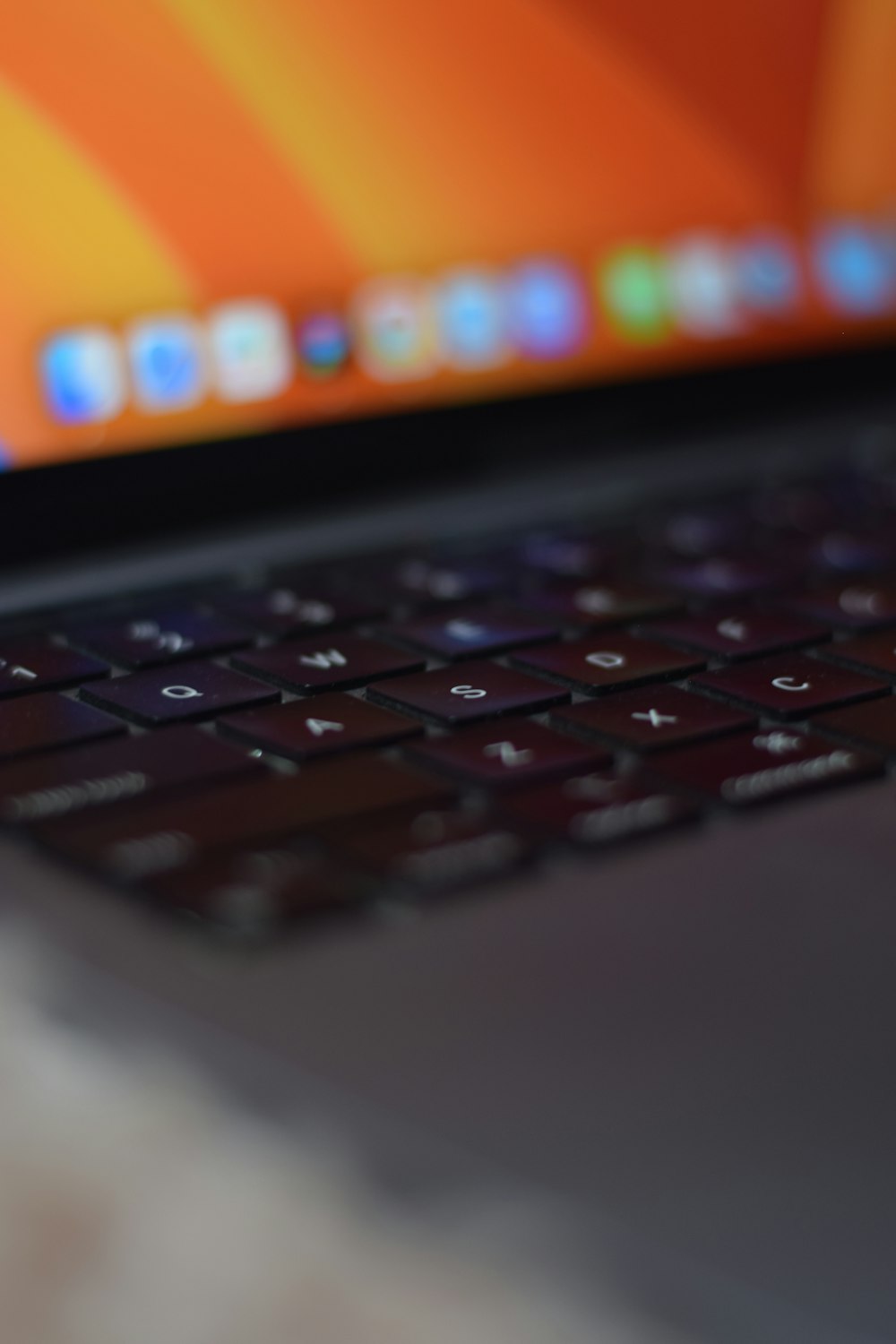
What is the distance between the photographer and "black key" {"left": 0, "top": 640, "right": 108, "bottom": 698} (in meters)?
0.38

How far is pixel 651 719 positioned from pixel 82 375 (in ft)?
0.77

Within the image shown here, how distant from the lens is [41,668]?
0.39 meters

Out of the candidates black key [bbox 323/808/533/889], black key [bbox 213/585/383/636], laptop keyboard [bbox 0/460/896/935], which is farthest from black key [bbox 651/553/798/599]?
black key [bbox 323/808/533/889]

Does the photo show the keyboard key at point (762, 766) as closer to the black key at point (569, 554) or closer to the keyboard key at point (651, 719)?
the keyboard key at point (651, 719)

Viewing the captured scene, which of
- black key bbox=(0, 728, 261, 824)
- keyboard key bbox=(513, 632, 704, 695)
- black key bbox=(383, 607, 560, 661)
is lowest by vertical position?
keyboard key bbox=(513, 632, 704, 695)

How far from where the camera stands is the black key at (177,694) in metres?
0.36

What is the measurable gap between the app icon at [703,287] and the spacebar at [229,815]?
0.37 metres

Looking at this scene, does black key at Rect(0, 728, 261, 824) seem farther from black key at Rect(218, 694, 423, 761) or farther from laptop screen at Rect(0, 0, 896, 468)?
laptop screen at Rect(0, 0, 896, 468)

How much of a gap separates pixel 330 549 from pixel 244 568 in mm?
39

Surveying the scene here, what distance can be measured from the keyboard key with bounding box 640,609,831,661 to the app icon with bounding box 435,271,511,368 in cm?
17

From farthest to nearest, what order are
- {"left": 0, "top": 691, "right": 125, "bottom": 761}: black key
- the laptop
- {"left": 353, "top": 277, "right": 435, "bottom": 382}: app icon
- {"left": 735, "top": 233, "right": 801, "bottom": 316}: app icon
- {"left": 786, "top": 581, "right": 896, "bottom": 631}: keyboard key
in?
1. {"left": 735, "top": 233, "right": 801, "bottom": 316}: app icon
2. {"left": 353, "top": 277, "right": 435, "bottom": 382}: app icon
3. {"left": 786, "top": 581, "right": 896, "bottom": 631}: keyboard key
4. {"left": 0, "top": 691, "right": 125, "bottom": 761}: black key
5. the laptop

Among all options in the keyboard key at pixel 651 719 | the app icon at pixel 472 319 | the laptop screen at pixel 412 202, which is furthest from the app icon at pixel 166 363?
the keyboard key at pixel 651 719

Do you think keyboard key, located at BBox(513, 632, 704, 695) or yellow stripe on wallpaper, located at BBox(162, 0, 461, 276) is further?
yellow stripe on wallpaper, located at BBox(162, 0, 461, 276)

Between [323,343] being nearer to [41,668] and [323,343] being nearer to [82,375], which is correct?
[82,375]
